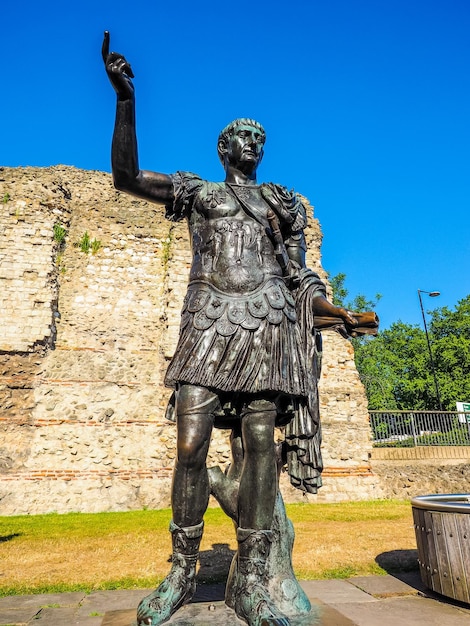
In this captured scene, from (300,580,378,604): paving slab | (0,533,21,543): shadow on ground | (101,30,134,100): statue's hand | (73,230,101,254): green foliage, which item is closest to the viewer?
(101,30,134,100): statue's hand

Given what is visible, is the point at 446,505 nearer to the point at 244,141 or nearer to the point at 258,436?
the point at 258,436

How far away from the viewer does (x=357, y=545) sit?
6113 millimetres

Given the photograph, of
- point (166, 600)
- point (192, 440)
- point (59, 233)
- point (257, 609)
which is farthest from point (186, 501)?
point (59, 233)

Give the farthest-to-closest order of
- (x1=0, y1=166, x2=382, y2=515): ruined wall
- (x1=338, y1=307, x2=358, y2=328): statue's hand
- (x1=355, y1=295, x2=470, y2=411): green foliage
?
(x1=355, y1=295, x2=470, y2=411): green foliage
(x1=0, y1=166, x2=382, y2=515): ruined wall
(x1=338, y1=307, x2=358, y2=328): statue's hand

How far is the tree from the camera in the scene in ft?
102

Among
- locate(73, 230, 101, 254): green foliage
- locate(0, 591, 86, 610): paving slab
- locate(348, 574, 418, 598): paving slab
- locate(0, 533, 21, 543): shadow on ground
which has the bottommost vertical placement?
locate(348, 574, 418, 598): paving slab

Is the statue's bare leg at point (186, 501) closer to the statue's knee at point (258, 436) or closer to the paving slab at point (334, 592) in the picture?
the statue's knee at point (258, 436)

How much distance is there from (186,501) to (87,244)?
507 inches

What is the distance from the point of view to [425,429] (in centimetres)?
1577

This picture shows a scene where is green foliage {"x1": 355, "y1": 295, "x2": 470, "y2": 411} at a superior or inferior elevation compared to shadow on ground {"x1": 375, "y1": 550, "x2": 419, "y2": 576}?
superior

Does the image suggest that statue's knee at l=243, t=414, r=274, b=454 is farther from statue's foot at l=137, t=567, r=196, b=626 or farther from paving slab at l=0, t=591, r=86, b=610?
paving slab at l=0, t=591, r=86, b=610

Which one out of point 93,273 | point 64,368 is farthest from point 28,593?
point 93,273

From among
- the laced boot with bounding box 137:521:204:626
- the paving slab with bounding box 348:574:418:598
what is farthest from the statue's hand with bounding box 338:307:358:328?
the paving slab with bounding box 348:574:418:598

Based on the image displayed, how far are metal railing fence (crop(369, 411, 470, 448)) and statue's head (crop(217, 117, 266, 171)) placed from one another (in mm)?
14024
